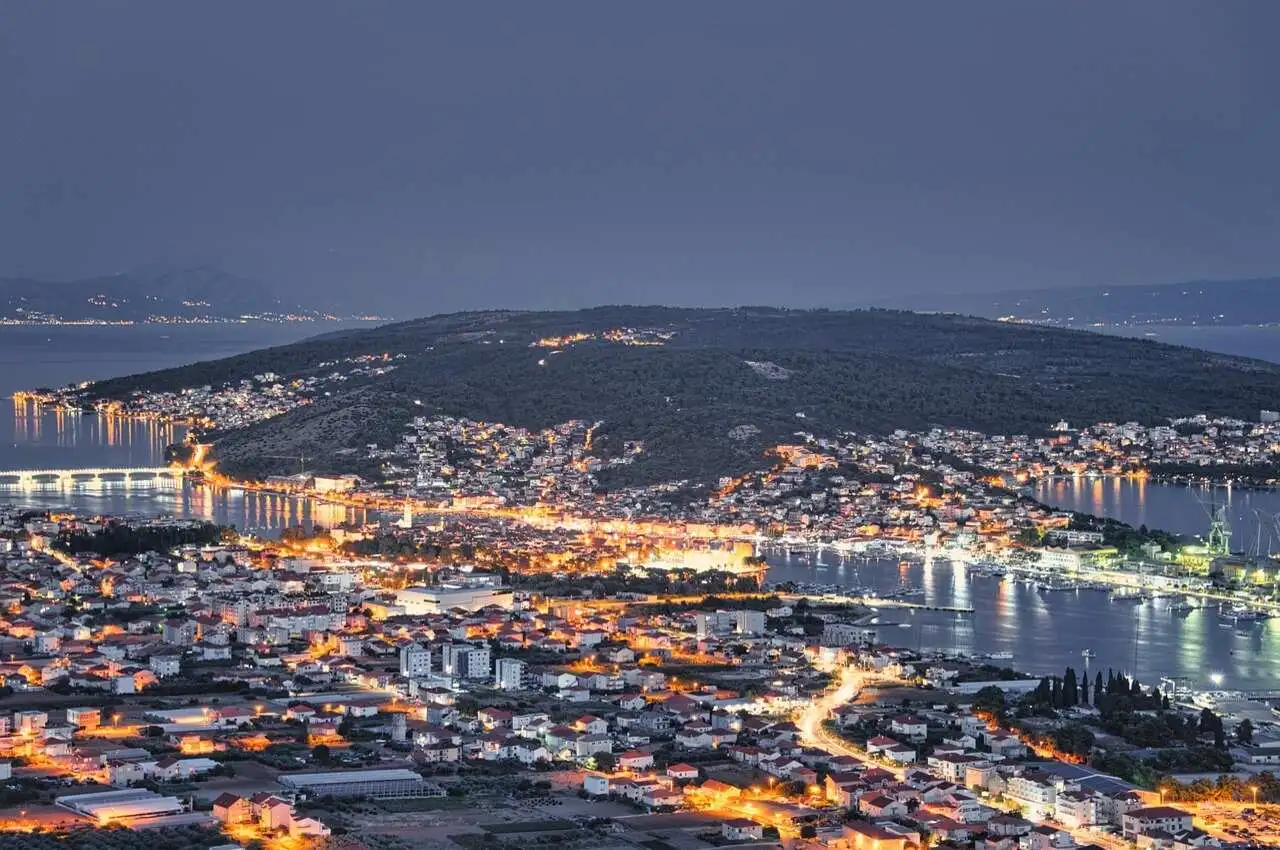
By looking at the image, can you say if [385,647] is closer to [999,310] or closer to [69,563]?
[69,563]

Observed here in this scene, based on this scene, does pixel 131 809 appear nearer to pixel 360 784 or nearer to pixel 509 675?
pixel 360 784

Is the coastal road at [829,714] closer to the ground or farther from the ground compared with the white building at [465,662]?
closer to the ground

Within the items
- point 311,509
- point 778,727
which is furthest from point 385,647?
point 311,509

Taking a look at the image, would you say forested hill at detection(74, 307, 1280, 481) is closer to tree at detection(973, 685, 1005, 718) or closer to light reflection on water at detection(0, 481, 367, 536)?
light reflection on water at detection(0, 481, 367, 536)

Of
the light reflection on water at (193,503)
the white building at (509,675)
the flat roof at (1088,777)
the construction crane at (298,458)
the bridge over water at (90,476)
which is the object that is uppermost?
the construction crane at (298,458)

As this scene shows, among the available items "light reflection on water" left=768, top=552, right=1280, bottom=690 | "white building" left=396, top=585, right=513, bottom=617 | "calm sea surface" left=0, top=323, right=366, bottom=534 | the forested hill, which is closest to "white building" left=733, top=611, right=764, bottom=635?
"light reflection on water" left=768, top=552, right=1280, bottom=690

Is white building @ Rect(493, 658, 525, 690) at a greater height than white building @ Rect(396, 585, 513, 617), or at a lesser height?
lesser

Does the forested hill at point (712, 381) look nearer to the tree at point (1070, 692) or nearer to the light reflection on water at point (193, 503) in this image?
the light reflection on water at point (193, 503)

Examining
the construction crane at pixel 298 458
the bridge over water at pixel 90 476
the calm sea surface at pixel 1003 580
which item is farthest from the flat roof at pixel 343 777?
the construction crane at pixel 298 458
